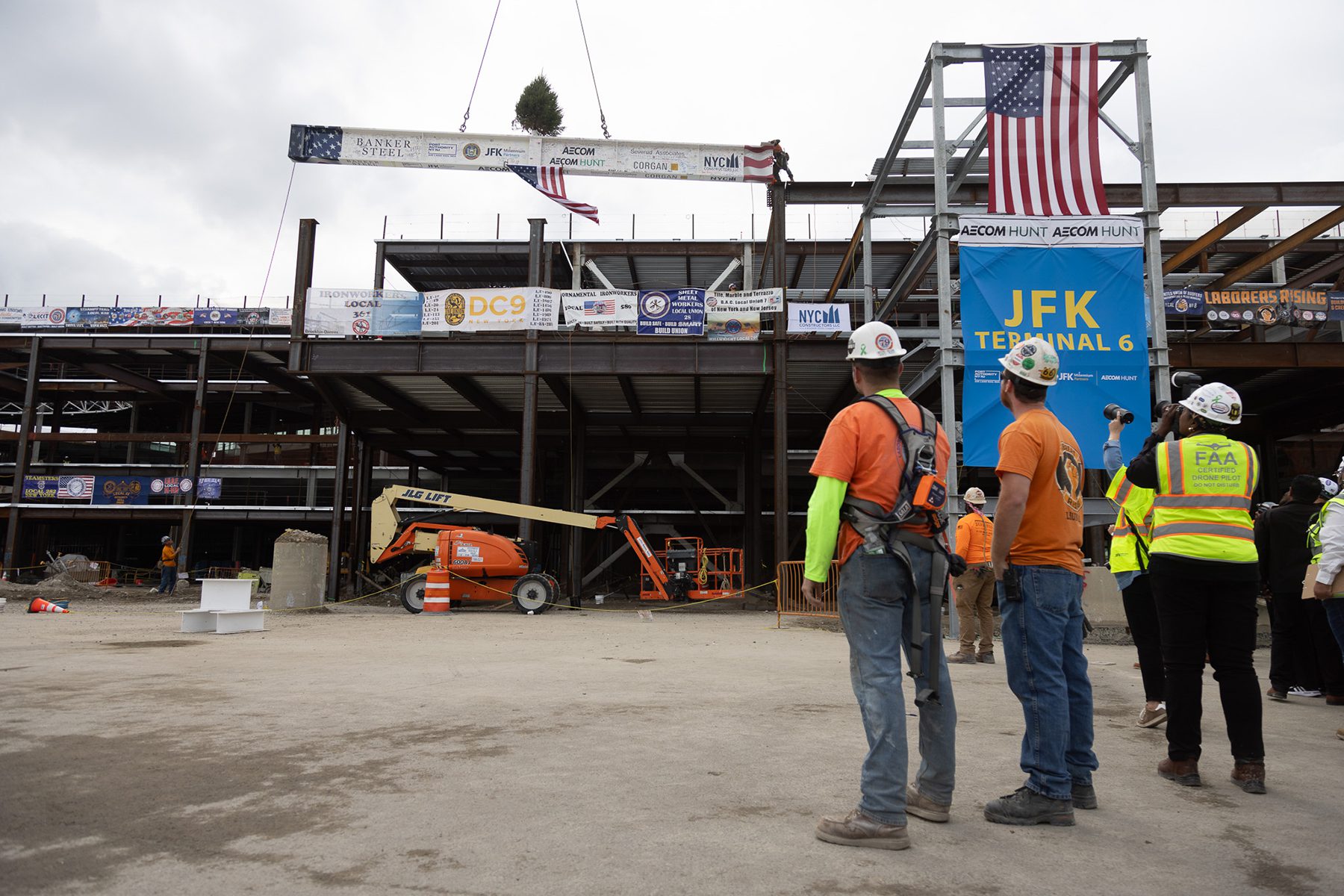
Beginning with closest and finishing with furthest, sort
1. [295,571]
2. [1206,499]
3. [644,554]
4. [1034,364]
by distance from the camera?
[1034,364] < [1206,499] < [295,571] < [644,554]

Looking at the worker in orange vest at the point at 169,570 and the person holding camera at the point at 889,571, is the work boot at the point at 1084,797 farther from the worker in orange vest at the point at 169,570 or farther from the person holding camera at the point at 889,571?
the worker in orange vest at the point at 169,570

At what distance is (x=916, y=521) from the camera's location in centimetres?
329

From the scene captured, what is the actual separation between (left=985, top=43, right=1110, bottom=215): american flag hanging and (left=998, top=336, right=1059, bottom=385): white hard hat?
31.9ft

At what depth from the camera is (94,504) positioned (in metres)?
31.1

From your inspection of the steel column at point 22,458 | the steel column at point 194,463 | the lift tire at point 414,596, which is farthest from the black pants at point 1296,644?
the steel column at point 22,458

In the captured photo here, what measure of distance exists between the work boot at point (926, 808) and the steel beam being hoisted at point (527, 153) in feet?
59.2

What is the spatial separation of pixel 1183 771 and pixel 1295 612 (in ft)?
13.3

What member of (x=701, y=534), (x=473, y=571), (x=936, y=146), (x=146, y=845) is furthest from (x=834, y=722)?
(x=701, y=534)

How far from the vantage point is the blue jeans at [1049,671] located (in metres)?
3.39

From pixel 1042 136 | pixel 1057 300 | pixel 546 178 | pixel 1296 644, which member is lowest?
pixel 1296 644

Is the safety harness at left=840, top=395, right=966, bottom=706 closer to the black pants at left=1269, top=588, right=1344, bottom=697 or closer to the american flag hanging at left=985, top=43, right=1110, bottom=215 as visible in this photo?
the black pants at left=1269, top=588, right=1344, bottom=697

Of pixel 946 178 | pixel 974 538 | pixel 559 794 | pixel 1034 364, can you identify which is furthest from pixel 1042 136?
pixel 559 794

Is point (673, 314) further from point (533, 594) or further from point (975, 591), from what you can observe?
point (975, 591)

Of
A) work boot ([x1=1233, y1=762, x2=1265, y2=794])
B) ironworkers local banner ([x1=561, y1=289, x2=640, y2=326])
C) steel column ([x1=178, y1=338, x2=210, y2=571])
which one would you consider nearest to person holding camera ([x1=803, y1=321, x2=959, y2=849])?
work boot ([x1=1233, y1=762, x2=1265, y2=794])
